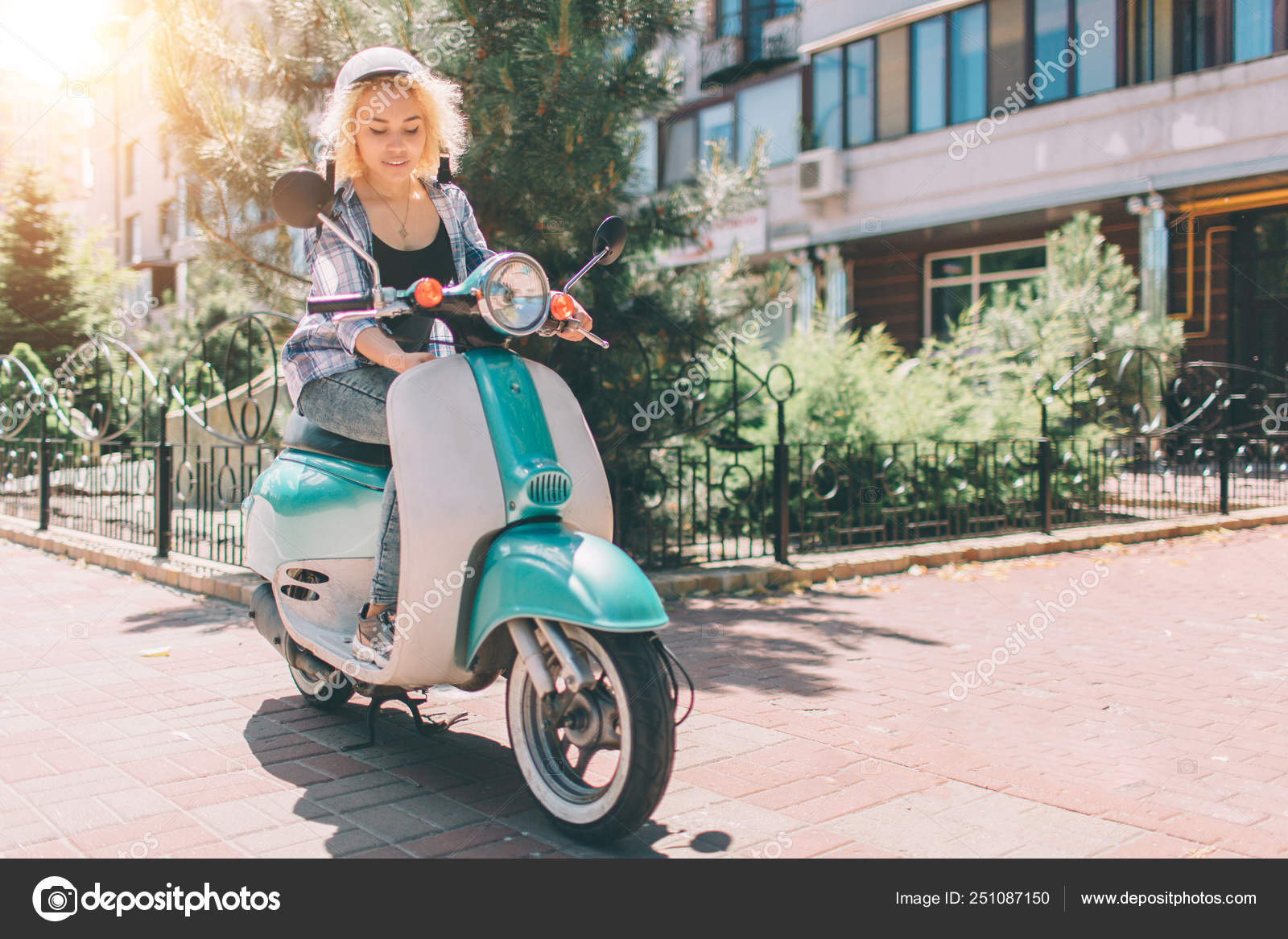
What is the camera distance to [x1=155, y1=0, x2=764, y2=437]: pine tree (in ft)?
19.5

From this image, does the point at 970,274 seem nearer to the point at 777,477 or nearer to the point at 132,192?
the point at 777,477

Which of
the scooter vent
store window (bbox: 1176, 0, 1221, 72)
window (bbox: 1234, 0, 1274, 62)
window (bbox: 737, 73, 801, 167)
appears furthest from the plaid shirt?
window (bbox: 737, 73, 801, 167)

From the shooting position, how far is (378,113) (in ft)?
11.1

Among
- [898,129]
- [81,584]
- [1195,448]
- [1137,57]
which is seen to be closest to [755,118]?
[898,129]

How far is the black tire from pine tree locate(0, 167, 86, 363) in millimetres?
13988

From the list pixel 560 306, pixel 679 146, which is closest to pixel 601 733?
pixel 560 306

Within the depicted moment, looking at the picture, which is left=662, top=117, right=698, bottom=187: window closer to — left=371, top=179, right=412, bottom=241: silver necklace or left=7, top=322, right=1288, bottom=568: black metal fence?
left=7, top=322, right=1288, bottom=568: black metal fence

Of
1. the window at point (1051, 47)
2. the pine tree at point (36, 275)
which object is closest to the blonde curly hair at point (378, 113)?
the pine tree at point (36, 275)

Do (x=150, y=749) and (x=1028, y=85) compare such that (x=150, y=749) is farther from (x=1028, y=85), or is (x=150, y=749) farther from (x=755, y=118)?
(x=755, y=118)

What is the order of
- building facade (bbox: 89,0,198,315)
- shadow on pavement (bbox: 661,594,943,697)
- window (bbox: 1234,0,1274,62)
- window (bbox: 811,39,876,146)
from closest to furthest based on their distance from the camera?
1. shadow on pavement (bbox: 661,594,943,697)
2. window (bbox: 1234,0,1274,62)
3. window (bbox: 811,39,876,146)
4. building facade (bbox: 89,0,198,315)

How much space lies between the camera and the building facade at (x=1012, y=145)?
16344 mm

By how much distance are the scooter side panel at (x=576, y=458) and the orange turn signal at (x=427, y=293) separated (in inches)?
15.5

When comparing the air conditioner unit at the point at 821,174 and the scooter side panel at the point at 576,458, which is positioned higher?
the air conditioner unit at the point at 821,174
